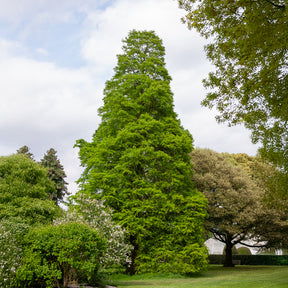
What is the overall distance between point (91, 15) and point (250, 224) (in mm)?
19524

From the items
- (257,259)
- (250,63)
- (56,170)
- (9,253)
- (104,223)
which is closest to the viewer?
(250,63)

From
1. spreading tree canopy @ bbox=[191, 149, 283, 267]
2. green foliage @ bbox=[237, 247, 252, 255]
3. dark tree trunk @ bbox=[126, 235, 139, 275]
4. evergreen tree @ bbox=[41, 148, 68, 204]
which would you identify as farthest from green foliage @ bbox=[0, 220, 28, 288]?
green foliage @ bbox=[237, 247, 252, 255]

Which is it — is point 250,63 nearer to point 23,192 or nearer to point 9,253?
point 9,253

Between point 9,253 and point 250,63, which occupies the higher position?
point 250,63

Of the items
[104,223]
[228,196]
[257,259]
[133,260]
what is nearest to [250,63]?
[104,223]

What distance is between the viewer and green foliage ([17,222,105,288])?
363 inches

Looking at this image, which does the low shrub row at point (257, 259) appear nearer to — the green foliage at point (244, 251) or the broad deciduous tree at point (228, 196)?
the green foliage at point (244, 251)

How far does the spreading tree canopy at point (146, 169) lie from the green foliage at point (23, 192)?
3674 millimetres

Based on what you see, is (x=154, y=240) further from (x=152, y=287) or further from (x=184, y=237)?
(x=152, y=287)

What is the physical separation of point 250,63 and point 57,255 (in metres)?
8.08

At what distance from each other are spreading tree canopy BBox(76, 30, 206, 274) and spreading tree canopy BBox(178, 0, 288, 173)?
708 centimetres

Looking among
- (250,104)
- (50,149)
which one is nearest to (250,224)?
(250,104)

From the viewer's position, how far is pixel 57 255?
9406 mm

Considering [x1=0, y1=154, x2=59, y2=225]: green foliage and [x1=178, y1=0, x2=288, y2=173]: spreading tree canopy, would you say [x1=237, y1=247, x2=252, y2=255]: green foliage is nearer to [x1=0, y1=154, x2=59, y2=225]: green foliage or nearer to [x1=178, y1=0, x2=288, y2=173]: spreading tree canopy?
[x1=178, y1=0, x2=288, y2=173]: spreading tree canopy
